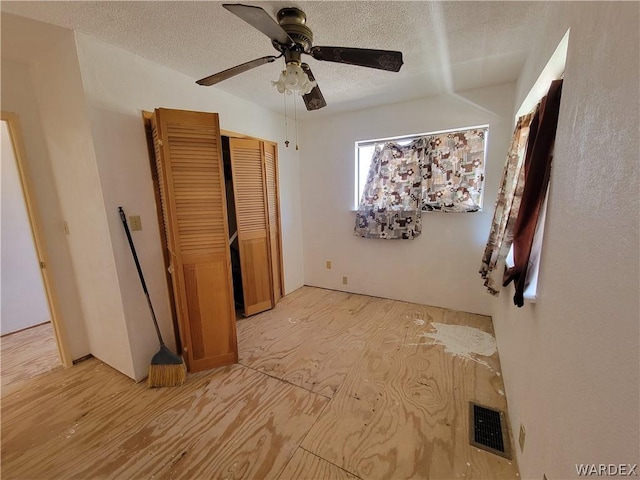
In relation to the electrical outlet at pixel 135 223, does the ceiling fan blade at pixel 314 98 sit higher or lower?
higher

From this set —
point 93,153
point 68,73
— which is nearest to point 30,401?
point 93,153

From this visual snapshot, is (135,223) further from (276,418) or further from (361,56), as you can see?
(361,56)

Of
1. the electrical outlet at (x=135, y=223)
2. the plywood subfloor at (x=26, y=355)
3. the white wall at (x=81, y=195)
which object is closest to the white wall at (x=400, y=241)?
the electrical outlet at (x=135, y=223)

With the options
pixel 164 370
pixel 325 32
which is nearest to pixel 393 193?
pixel 325 32

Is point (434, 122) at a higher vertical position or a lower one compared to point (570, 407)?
higher

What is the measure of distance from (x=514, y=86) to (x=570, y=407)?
2.71m

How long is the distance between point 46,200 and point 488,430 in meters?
3.42

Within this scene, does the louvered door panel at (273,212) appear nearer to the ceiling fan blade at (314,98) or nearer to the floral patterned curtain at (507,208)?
the ceiling fan blade at (314,98)

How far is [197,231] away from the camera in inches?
74.2

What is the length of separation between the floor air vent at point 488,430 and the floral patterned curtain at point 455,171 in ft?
5.97

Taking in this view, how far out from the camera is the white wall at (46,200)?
5.93 feet

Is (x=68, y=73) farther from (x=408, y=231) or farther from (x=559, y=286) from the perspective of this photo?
(x=408, y=231)

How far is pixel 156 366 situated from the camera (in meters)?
1.86

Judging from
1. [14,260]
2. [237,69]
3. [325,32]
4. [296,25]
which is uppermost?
[325,32]
